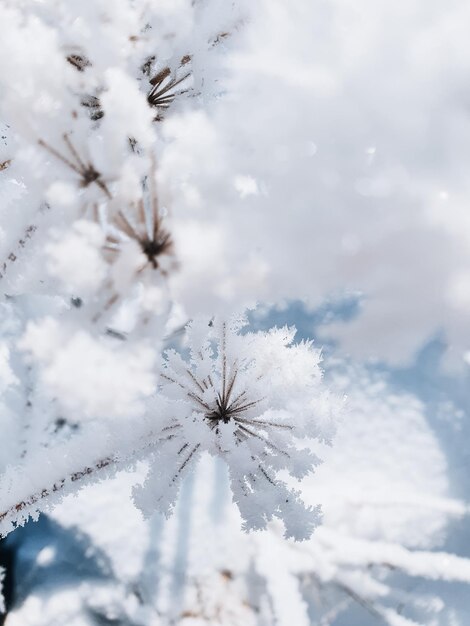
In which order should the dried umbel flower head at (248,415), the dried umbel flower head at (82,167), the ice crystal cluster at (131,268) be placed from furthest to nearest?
the dried umbel flower head at (248,415) < the dried umbel flower head at (82,167) < the ice crystal cluster at (131,268)

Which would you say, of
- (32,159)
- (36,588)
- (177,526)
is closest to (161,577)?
(177,526)

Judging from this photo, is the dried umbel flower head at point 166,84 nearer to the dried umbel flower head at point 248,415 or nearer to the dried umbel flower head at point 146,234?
the dried umbel flower head at point 146,234

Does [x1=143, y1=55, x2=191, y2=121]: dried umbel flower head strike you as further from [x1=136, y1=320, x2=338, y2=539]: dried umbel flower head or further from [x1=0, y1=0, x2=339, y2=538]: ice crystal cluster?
[x1=136, y1=320, x2=338, y2=539]: dried umbel flower head

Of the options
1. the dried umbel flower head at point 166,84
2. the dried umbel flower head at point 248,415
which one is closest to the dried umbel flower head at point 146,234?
the dried umbel flower head at point 248,415

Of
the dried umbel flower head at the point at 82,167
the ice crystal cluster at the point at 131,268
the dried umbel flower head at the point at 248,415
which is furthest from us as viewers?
the dried umbel flower head at the point at 248,415

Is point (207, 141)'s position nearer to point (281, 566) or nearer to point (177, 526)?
point (177, 526)

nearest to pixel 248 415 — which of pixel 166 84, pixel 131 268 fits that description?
pixel 131 268

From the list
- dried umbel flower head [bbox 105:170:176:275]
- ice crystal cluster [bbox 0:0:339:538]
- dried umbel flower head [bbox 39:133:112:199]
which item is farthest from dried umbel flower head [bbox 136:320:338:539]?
dried umbel flower head [bbox 39:133:112:199]

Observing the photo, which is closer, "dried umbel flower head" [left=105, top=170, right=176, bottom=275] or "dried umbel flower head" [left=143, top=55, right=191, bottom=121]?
"dried umbel flower head" [left=105, top=170, right=176, bottom=275]

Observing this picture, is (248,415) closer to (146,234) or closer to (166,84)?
(146,234)
